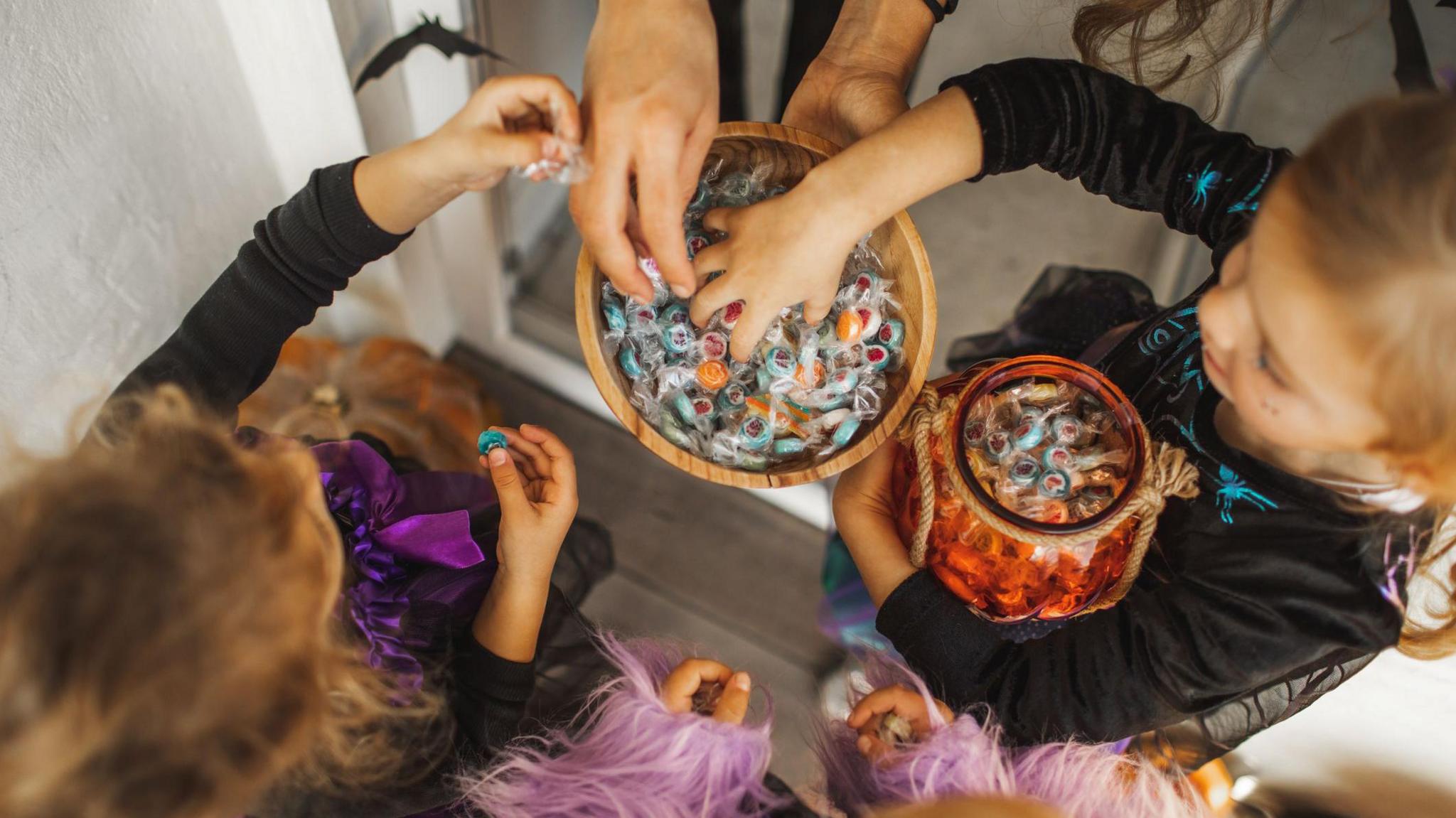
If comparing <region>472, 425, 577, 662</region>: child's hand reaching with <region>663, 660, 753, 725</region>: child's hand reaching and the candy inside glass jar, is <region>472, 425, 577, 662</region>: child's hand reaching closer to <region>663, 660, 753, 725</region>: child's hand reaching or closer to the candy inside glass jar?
<region>663, 660, 753, 725</region>: child's hand reaching

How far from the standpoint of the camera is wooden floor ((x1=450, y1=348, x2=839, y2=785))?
146 centimetres

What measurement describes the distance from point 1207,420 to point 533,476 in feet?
2.05

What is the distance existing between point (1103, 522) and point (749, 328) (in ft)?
1.05

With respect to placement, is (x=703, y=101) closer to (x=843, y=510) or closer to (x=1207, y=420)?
(x=843, y=510)

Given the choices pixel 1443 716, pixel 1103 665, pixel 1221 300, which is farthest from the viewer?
pixel 1443 716

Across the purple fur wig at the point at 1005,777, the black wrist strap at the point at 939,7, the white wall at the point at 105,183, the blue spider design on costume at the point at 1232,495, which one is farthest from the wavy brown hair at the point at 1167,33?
the white wall at the point at 105,183

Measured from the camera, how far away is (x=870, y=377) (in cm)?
80

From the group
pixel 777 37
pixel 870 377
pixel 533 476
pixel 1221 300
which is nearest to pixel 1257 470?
pixel 1221 300

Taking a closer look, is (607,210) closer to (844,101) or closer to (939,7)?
(844,101)

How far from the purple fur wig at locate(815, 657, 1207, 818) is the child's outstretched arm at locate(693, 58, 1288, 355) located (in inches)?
15.2

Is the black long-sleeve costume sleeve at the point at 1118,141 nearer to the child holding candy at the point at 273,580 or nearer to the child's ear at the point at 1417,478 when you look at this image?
the child's ear at the point at 1417,478

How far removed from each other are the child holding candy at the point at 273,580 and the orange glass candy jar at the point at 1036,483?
353mm

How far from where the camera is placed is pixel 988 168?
2.48 ft

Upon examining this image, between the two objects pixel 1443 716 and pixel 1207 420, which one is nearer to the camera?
pixel 1207 420
